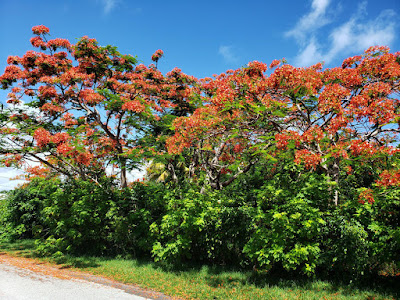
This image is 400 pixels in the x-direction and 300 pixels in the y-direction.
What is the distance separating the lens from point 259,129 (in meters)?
7.72

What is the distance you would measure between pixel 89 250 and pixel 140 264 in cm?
288

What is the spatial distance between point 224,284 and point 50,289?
4285mm

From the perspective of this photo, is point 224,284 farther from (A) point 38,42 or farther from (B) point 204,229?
(A) point 38,42

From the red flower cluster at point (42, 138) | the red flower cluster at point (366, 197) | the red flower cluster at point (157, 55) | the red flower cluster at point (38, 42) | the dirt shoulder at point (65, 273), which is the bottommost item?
the dirt shoulder at point (65, 273)

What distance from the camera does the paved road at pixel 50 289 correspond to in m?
5.61

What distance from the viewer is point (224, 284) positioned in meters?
6.26

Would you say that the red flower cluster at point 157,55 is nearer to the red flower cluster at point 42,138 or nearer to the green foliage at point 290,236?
the red flower cluster at point 42,138

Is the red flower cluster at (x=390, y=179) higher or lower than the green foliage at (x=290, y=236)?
higher

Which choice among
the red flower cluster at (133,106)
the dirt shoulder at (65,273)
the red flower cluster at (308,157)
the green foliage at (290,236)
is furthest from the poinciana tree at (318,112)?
the dirt shoulder at (65,273)

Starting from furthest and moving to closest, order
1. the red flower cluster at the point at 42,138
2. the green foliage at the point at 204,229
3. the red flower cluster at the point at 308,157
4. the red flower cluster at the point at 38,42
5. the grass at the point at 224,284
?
the red flower cluster at the point at 38,42 → the red flower cluster at the point at 42,138 → the green foliage at the point at 204,229 → the red flower cluster at the point at 308,157 → the grass at the point at 224,284

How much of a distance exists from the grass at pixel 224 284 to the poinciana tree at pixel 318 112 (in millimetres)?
2061

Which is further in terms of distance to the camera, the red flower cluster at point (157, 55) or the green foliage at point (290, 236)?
the red flower cluster at point (157, 55)

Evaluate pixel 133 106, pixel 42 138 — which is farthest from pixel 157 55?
pixel 42 138

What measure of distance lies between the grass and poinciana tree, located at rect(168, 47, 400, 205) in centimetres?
206
